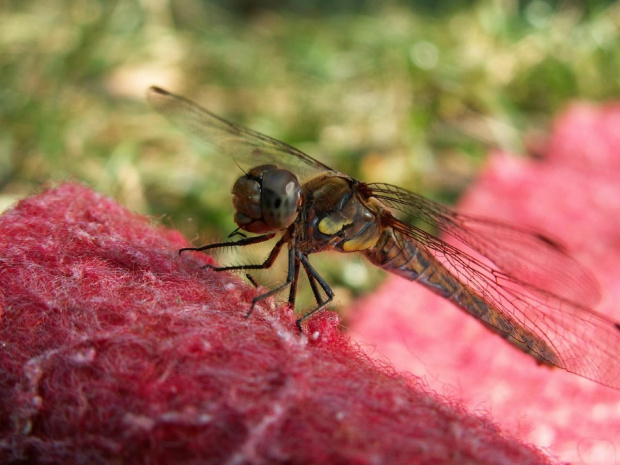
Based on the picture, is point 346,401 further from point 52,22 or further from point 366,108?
point 52,22

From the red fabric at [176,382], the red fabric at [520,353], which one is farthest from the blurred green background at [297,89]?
the red fabric at [176,382]

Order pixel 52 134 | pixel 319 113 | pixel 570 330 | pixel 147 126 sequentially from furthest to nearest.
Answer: pixel 319 113
pixel 147 126
pixel 52 134
pixel 570 330

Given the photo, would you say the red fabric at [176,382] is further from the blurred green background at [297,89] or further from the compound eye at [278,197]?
the blurred green background at [297,89]

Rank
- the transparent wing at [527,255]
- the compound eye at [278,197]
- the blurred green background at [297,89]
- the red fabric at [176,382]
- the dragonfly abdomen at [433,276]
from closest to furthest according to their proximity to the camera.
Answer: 1. the red fabric at [176,382]
2. the compound eye at [278,197]
3. the dragonfly abdomen at [433,276]
4. the transparent wing at [527,255]
5. the blurred green background at [297,89]

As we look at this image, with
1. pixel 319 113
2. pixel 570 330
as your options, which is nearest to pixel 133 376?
pixel 570 330

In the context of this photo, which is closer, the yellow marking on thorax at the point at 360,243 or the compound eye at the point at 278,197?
the compound eye at the point at 278,197

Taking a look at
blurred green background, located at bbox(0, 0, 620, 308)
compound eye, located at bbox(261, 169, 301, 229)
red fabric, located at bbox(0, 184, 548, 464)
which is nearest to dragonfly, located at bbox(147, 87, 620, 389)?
compound eye, located at bbox(261, 169, 301, 229)
